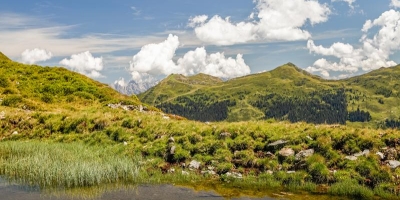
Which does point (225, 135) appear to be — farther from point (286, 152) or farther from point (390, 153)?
point (390, 153)

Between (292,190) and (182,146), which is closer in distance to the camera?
(292,190)

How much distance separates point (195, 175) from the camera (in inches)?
907

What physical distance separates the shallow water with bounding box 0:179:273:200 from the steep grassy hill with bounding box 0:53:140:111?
34.2 metres

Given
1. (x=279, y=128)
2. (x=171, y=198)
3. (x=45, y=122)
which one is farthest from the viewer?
(x=45, y=122)

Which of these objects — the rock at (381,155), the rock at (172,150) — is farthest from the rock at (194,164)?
the rock at (381,155)

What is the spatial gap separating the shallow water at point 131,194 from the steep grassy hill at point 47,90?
34212 millimetres

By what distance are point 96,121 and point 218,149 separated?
15.4 meters

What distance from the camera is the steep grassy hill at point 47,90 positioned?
53.9 metres

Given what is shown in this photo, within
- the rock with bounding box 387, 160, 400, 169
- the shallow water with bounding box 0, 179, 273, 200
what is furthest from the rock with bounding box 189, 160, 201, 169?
the rock with bounding box 387, 160, 400, 169

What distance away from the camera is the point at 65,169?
2095cm

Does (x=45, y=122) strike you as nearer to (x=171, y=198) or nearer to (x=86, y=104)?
(x=86, y=104)

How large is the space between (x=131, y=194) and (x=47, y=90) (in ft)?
169

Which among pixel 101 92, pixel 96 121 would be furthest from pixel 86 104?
pixel 96 121

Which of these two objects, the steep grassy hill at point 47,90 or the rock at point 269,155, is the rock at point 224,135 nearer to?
the rock at point 269,155
